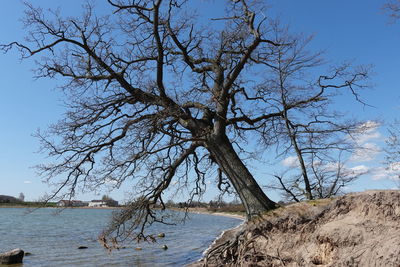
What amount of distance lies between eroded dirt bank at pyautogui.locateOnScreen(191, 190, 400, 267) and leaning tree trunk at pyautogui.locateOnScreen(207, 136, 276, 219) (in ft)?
1.57

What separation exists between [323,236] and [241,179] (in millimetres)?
2967

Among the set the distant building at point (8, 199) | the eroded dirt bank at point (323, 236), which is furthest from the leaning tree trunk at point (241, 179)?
the distant building at point (8, 199)

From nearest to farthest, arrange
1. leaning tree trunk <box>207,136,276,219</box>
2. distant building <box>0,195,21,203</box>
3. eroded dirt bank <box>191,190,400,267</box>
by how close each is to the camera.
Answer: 1. eroded dirt bank <box>191,190,400,267</box>
2. leaning tree trunk <box>207,136,276,219</box>
3. distant building <box>0,195,21,203</box>

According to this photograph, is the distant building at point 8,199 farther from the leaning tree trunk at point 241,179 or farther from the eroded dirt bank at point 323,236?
the eroded dirt bank at point 323,236

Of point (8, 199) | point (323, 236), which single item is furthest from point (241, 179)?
point (8, 199)

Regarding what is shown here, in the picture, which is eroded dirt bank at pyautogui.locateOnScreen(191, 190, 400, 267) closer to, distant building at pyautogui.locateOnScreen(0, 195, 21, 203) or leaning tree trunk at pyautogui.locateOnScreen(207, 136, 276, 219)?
leaning tree trunk at pyautogui.locateOnScreen(207, 136, 276, 219)

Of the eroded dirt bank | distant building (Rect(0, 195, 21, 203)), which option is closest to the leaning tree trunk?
the eroded dirt bank

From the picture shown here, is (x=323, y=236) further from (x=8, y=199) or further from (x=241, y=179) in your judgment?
(x=8, y=199)

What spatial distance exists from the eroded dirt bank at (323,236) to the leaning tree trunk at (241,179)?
48 cm

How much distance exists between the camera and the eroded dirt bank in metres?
5.96

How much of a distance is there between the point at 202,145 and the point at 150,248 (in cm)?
1262

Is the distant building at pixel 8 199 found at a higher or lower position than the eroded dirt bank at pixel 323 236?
higher

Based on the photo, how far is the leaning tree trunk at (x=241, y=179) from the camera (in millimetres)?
9164

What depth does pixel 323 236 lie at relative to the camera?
6906mm
